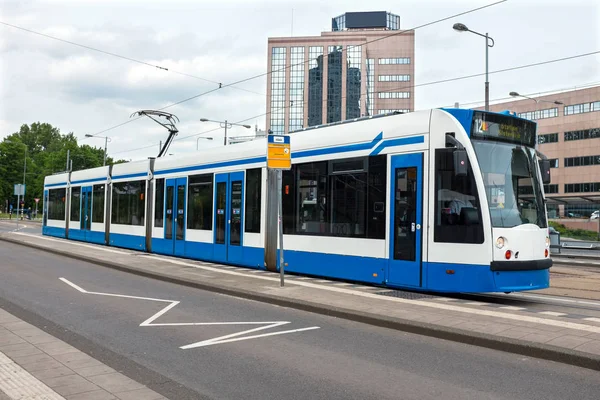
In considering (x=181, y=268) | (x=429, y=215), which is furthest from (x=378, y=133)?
(x=181, y=268)

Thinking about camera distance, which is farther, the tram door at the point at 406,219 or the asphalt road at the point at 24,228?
the asphalt road at the point at 24,228

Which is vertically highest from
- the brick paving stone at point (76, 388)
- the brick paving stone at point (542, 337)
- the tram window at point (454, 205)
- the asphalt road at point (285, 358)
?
the tram window at point (454, 205)

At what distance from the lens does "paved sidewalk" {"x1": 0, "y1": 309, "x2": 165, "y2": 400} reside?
462 cm

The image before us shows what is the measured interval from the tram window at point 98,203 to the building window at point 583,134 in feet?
188

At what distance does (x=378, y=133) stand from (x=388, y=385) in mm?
6642

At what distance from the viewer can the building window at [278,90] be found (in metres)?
98.9

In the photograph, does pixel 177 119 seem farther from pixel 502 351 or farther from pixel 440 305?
pixel 502 351

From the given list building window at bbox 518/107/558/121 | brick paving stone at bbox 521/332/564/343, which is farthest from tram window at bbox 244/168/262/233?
building window at bbox 518/107/558/121

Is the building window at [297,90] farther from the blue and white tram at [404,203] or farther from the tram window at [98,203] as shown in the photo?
the blue and white tram at [404,203]

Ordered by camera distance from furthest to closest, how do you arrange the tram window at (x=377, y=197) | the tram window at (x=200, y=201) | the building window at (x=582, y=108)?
the building window at (x=582, y=108) < the tram window at (x=200, y=201) < the tram window at (x=377, y=197)

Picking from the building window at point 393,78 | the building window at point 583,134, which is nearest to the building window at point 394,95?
the building window at point 393,78

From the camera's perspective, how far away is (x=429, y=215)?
32.1 ft

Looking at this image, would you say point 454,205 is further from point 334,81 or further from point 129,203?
point 334,81

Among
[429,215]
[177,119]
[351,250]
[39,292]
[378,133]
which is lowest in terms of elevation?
[39,292]
